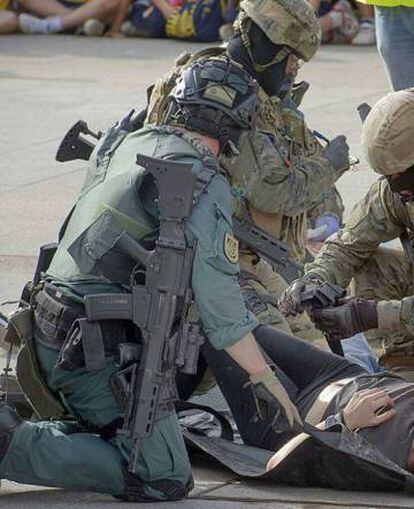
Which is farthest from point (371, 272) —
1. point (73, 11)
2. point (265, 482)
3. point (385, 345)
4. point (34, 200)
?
point (73, 11)

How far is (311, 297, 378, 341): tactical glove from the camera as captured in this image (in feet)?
19.5

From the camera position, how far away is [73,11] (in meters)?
14.8

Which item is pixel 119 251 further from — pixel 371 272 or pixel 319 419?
pixel 371 272

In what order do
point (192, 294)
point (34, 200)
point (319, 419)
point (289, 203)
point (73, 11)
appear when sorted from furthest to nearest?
point (73, 11) → point (34, 200) → point (289, 203) → point (319, 419) → point (192, 294)

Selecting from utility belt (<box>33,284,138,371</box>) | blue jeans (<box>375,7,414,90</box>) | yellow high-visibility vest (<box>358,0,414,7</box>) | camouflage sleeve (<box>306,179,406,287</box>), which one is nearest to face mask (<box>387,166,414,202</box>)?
camouflage sleeve (<box>306,179,406,287</box>)

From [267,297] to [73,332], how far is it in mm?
1419

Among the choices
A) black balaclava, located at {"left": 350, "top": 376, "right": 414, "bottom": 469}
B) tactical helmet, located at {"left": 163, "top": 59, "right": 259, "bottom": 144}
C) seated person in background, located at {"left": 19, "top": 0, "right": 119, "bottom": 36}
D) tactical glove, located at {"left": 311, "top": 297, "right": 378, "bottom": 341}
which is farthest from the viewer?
seated person in background, located at {"left": 19, "top": 0, "right": 119, "bottom": 36}

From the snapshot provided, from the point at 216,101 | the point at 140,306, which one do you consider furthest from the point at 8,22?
the point at 140,306

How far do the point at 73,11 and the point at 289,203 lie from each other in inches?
351

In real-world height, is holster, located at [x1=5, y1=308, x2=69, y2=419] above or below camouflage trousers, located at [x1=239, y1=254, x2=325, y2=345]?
above

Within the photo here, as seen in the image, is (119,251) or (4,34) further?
(4,34)

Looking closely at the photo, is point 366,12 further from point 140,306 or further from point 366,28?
point 140,306

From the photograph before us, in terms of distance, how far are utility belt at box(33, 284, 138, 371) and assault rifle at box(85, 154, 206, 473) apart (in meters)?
0.06

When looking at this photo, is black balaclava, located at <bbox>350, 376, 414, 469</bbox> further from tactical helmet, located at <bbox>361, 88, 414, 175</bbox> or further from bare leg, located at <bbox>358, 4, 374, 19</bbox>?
bare leg, located at <bbox>358, 4, 374, 19</bbox>
